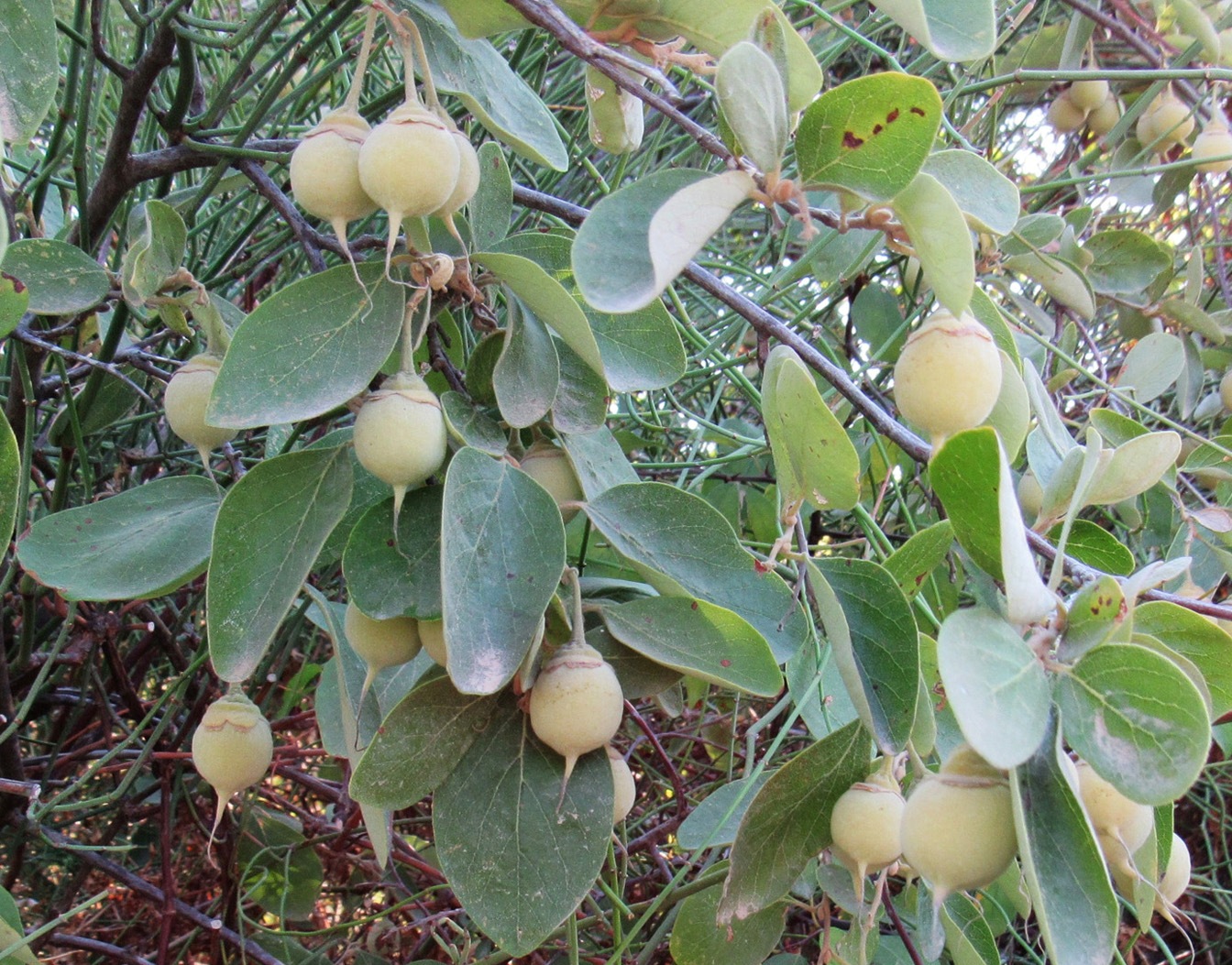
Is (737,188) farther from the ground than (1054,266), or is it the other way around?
(737,188)

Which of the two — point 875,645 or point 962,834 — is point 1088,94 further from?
point 962,834

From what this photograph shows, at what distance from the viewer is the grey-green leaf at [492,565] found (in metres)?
0.46

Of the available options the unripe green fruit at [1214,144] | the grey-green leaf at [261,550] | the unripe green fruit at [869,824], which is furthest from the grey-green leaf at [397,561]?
the unripe green fruit at [1214,144]

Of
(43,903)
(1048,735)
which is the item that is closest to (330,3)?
(1048,735)

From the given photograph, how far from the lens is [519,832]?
1.76 feet

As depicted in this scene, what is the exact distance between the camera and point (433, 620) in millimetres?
533

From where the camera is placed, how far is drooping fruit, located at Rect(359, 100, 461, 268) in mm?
478

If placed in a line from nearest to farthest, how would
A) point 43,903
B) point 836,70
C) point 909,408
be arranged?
1. point 909,408
2. point 43,903
3. point 836,70

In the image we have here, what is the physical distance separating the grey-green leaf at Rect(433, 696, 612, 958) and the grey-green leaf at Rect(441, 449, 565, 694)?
109 mm

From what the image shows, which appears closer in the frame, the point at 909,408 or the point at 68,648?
the point at 909,408

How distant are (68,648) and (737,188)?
0.91 meters

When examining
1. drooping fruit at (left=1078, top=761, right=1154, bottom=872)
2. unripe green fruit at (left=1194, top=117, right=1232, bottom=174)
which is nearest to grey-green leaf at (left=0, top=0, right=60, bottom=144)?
drooping fruit at (left=1078, top=761, right=1154, bottom=872)

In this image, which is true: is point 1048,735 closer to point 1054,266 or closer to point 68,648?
point 1054,266

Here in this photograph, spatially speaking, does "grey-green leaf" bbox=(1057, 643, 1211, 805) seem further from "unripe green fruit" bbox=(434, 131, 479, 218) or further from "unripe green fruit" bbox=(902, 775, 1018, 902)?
"unripe green fruit" bbox=(434, 131, 479, 218)
